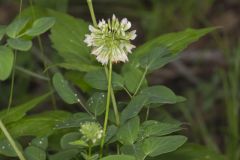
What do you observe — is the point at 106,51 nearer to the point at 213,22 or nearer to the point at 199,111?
the point at 199,111

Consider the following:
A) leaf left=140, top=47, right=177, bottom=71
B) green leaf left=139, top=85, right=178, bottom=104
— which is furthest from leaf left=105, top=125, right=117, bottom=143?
leaf left=140, top=47, right=177, bottom=71

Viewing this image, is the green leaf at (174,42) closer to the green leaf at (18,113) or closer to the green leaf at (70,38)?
the green leaf at (70,38)

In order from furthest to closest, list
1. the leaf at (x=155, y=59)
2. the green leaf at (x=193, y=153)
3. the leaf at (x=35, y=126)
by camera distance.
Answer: the green leaf at (x=193, y=153)
the leaf at (x=35, y=126)
the leaf at (x=155, y=59)

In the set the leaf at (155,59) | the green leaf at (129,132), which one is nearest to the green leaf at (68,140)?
the green leaf at (129,132)

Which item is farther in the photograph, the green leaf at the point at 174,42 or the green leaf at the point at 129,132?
the green leaf at the point at 174,42

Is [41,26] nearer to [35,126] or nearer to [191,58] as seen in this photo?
[35,126]

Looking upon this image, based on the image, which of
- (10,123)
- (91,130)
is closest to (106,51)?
(91,130)

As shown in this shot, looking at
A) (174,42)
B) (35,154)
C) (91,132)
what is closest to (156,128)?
(91,132)
